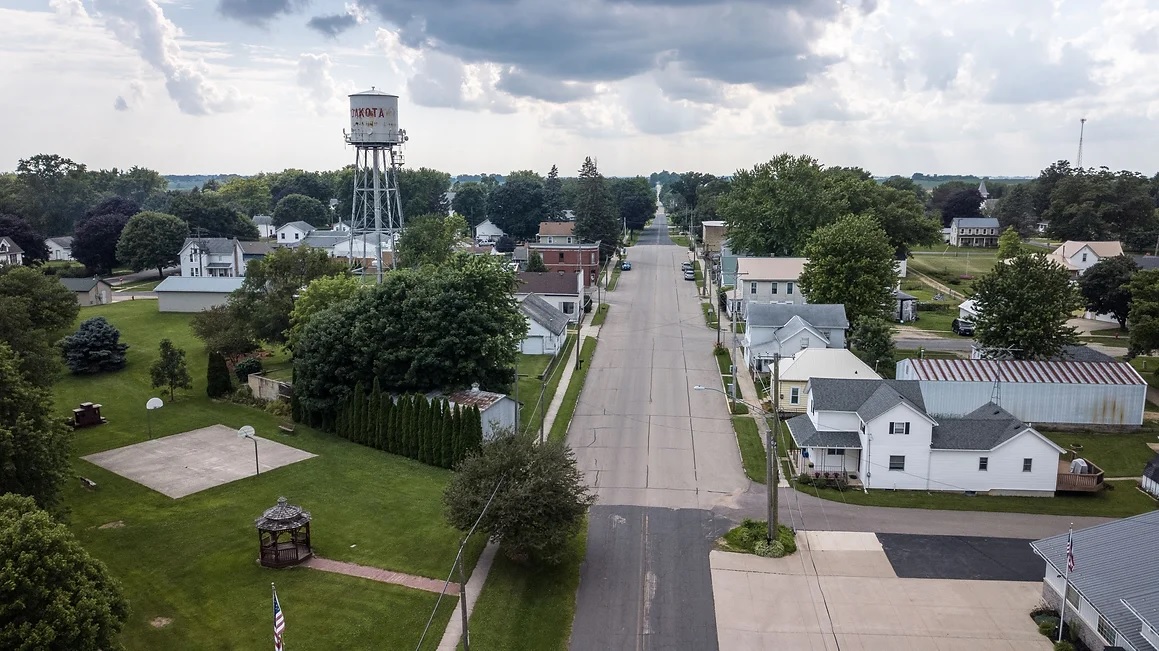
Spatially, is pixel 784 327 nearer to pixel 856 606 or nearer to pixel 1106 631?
pixel 856 606

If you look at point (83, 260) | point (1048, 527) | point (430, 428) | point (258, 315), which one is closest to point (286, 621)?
point (430, 428)

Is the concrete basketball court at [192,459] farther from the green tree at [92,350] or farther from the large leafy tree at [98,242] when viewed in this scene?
the large leafy tree at [98,242]

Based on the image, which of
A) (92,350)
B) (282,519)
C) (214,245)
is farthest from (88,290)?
(282,519)

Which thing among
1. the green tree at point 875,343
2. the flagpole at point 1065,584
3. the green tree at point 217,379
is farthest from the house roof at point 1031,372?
the green tree at point 217,379

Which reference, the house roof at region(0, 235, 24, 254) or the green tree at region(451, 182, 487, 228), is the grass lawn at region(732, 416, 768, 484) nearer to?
the house roof at region(0, 235, 24, 254)

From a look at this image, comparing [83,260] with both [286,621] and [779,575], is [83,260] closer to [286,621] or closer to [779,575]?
[286,621]

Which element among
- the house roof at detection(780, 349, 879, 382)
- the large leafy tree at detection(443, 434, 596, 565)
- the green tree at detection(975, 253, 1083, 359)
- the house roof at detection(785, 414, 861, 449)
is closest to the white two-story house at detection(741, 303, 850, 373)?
the house roof at detection(780, 349, 879, 382)

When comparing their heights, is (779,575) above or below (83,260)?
below
